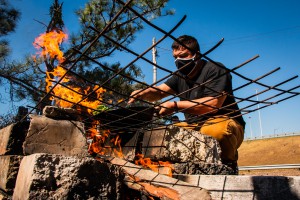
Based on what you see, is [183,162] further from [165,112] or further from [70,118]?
[70,118]

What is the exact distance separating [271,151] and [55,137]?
24.0 metres

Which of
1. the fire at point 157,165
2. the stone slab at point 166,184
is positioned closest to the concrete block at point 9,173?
the stone slab at point 166,184

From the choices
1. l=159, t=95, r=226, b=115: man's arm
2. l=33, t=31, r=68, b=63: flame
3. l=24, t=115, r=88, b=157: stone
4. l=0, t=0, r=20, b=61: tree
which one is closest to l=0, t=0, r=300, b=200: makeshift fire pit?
l=24, t=115, r=88, b=157: stone

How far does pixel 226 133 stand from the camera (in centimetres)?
311

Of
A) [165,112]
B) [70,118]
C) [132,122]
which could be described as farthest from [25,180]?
[165,112]

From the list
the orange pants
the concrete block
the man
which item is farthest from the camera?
the orange pants

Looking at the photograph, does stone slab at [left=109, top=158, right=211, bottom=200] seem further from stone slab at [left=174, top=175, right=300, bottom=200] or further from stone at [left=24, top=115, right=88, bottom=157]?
stone at [left=24, top=115, right=88, bottom=157]

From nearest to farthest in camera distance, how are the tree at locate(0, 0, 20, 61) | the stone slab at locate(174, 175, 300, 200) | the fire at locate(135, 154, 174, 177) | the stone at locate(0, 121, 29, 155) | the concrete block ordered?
the stone slab at locate(174, 175, 300, 200) < the concrete block < the stone at locate(0, 121, 29, 155) < the fire at locate(135, 154, 174, 177) < the tree at locate(0, 0, 20, 61)

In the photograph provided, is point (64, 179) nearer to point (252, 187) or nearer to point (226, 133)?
point (252, 187)

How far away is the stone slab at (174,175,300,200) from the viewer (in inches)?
68.7

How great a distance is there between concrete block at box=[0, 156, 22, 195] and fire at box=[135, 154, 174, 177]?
4.39 ft

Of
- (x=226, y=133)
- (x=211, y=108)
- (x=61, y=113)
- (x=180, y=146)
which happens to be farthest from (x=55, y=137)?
(x=226, y=133)

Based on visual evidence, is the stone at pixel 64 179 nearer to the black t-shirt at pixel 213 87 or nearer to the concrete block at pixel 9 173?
the concrete block at pixel 9 173

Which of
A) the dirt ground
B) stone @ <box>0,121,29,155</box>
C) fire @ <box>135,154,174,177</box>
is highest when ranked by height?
the dirt ground
